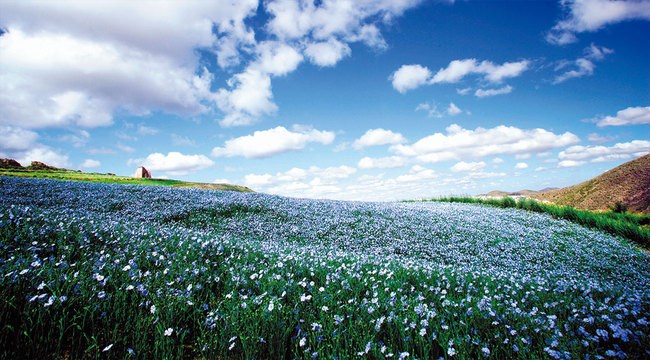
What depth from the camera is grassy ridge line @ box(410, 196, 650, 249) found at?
12.7m

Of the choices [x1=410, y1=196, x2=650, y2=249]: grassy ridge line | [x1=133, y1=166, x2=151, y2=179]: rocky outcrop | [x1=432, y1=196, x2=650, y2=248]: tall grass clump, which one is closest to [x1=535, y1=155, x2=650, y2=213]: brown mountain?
[x1=432, y1=196, x2=650, y2=248]: tall grass clump

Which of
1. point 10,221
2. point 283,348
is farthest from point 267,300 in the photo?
point 10,221

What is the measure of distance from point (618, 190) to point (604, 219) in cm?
570

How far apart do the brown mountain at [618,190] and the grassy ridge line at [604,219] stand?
1.89m

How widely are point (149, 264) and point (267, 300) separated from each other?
2.22 metres

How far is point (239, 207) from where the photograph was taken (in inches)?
526

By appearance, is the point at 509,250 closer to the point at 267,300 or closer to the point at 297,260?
the point at 297,260

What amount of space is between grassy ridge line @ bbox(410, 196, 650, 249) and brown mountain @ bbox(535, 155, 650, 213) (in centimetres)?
189

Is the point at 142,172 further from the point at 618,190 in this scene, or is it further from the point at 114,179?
the point at 618,190

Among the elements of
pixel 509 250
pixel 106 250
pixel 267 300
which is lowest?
pixel 509 250

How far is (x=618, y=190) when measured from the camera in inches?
712

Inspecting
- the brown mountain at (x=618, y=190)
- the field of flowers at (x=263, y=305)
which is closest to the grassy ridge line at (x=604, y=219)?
the brown mountain at (x=618, y=190)

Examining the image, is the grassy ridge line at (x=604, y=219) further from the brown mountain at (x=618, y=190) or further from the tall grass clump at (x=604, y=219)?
the brown mountain at (x=618, y=190)

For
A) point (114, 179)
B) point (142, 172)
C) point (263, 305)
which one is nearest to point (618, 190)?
point (263, 305)
